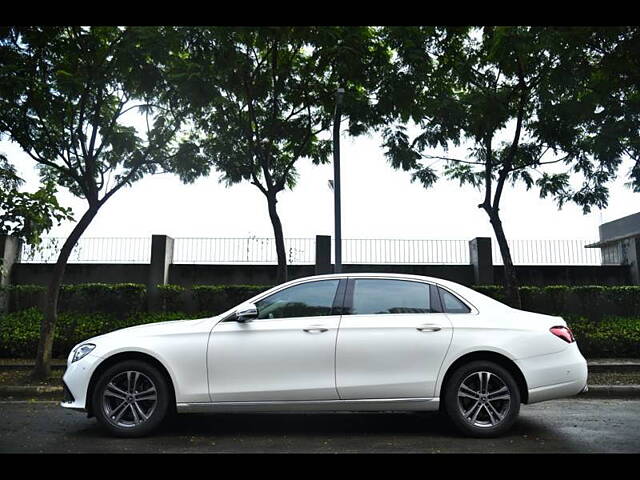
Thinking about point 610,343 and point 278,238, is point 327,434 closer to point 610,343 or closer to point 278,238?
point 278,238

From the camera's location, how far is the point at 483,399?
214 inches

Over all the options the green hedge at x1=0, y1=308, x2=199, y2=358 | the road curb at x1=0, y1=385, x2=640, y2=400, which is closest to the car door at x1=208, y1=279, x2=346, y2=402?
the road curb at x1=0, y1=385, x2=640, y2=400

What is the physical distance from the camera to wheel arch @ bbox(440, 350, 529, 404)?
5480 mm

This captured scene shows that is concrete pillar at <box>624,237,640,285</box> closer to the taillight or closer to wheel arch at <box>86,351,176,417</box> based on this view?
the taillight

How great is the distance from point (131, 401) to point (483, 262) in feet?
38.7

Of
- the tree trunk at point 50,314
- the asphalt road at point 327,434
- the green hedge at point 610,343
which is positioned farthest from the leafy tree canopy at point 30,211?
the green hedge at point 610,343

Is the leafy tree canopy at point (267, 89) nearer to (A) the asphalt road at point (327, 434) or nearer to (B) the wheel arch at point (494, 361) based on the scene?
(A) the asphalt road at point (327, 434)

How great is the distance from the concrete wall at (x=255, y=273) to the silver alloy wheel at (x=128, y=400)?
9743 mm

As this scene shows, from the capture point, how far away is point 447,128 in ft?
38.1


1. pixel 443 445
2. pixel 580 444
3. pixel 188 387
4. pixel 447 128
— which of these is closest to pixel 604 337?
pixel 447 128

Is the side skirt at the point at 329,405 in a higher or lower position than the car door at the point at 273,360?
lower

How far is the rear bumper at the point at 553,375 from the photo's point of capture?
5.45m

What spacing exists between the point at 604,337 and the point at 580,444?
678 centimetres

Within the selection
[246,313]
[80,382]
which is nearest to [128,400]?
[80,382]
